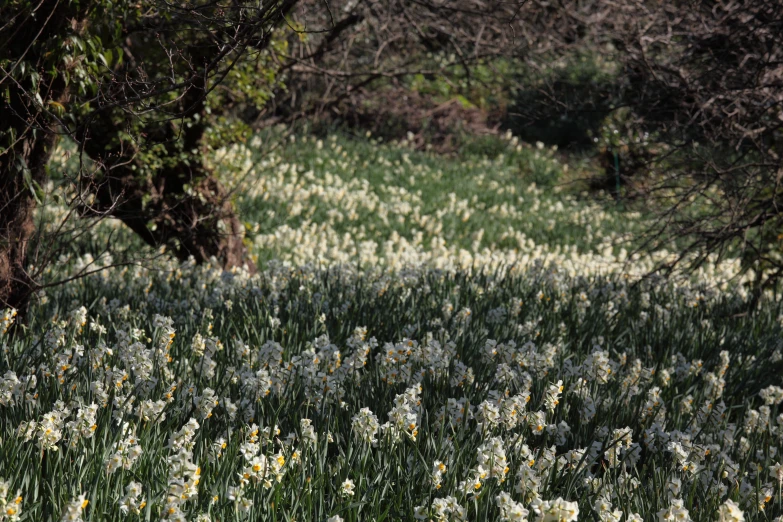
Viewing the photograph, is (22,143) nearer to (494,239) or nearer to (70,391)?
(70,391)

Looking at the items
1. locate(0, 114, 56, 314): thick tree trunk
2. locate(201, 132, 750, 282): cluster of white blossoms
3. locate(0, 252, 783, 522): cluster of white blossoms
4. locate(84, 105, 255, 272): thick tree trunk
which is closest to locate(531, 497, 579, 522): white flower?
locate(0, 252, 783, 522): cluster of white blossoms

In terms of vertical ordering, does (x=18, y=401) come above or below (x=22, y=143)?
below

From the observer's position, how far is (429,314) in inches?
189

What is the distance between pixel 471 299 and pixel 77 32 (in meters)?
2.76

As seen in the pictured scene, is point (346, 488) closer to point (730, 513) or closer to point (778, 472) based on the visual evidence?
point (730, 513)

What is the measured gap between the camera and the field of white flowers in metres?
2.39

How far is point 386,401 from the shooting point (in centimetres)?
322

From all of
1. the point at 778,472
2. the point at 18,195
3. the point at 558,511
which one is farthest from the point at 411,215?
the point at 558,511

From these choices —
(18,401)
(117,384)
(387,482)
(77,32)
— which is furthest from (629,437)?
(77,32)

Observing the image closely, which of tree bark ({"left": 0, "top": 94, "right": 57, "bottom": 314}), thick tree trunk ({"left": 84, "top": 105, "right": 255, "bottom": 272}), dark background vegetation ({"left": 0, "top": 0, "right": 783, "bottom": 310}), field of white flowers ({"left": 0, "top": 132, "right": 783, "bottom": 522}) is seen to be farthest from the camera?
thick tree trunk ({"left": 84, "top": 105, "right": 255, "bottom": 272})

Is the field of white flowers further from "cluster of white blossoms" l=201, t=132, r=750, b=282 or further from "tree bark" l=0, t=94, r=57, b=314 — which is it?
"cluster of white blossoms" l=201, t=132, r=750, b=282

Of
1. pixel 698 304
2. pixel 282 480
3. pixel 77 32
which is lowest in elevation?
pixel 282 480

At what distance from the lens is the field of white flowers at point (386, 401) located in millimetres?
2389

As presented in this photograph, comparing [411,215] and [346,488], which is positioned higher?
[411,215]
